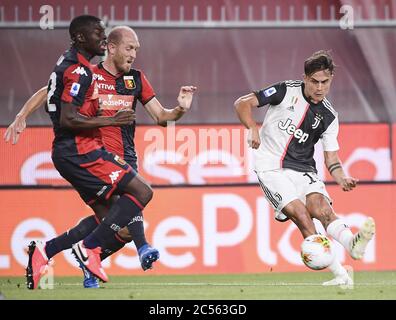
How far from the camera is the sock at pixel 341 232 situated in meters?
8.56

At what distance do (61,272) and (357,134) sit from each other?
350 cm

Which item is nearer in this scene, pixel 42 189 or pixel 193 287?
pixel 193 287

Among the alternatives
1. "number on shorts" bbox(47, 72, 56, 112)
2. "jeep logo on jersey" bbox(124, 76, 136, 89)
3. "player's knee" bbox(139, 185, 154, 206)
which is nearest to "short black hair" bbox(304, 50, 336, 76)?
"jeep logo on jersey" bbox(124, 76, 136, 89)

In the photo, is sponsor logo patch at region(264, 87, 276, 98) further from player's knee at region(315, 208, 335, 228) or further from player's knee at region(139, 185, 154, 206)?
player's knee at region(139, 185, 154, 206)

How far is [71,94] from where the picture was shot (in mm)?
8258

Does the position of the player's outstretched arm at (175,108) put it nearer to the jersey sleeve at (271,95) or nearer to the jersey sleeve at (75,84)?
the jersey sleeve at (271,95)

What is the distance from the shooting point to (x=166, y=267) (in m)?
11.8

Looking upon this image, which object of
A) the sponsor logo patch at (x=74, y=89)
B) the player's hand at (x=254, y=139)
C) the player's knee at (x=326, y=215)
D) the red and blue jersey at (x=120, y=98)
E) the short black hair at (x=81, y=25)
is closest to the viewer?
the sponsor logo patch at (x=74, y=89)

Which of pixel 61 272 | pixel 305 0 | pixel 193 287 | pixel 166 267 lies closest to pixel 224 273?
pixel 166 267

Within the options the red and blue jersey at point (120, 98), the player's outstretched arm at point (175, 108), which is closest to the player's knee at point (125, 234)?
the red and blue jersey at point (120, 98)

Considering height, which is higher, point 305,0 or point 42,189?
point 305,0

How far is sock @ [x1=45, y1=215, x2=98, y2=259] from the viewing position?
889 cm

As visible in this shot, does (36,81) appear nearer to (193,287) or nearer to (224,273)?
(224,273)

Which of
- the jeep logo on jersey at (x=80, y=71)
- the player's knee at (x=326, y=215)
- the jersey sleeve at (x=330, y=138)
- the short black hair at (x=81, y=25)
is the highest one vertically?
the short black hair at (x=81, y=25)
